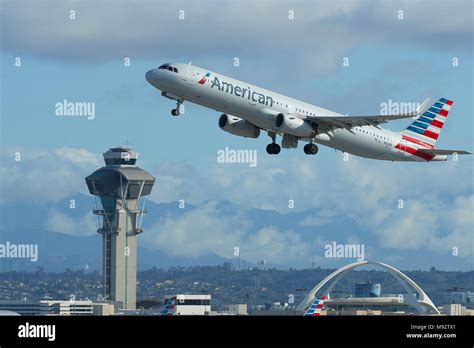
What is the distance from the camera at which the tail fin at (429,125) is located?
9369 centimetres

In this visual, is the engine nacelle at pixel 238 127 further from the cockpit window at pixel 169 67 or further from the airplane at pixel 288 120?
the cockpit window at pixel 169 67

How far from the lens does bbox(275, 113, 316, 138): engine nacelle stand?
259 feet

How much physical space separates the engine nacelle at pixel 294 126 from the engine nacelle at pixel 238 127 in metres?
3.42

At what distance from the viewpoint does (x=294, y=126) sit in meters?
80.0

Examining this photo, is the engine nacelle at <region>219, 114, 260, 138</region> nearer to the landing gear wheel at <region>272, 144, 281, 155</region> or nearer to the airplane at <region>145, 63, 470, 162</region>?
the airplane at <region>145, 63, 470, 162</region>

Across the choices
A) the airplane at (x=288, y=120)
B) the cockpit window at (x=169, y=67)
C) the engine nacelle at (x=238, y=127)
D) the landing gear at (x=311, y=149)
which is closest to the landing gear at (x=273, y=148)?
the airplane at (x=288, y=120)

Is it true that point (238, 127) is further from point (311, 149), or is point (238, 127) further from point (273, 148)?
point (311, 149)

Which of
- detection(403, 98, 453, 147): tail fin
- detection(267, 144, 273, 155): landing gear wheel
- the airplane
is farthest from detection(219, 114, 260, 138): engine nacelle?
detection(403, 98, 453, 147): tail fin

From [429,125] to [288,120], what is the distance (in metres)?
21.3

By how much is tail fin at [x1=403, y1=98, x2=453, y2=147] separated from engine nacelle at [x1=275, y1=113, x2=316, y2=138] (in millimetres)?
13853

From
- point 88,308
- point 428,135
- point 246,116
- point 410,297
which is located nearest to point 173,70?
point 246,116
